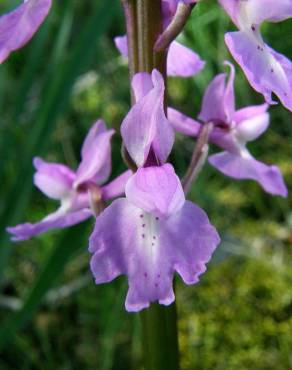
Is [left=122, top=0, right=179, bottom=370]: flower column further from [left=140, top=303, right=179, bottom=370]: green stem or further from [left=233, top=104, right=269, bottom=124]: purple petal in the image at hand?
[left=233, top=104, right=269, bottom=124]: purple petal

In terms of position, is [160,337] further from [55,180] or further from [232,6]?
[232,6]

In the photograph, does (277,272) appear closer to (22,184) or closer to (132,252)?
(22,184)

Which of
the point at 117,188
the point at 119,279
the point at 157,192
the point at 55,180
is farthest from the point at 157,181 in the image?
the point at 119,279

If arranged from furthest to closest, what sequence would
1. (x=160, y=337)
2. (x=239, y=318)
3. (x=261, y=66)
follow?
(x=239, y=318), (x=160, y=337), (x=261, y=66)

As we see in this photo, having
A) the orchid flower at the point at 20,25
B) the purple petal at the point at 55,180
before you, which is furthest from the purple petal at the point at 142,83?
the purple petal at the point at 55,180

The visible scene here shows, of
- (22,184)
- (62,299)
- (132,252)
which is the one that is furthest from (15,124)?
(132,252)

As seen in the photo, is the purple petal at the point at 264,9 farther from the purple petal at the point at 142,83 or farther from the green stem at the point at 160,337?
the green stem at the point at 160,337
